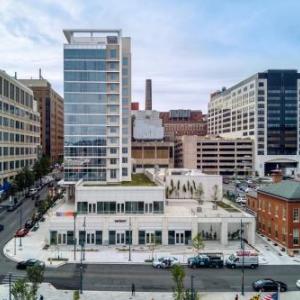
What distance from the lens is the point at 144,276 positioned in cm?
4416

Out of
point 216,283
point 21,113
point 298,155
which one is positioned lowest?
point 216,283

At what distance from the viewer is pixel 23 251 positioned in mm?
52812

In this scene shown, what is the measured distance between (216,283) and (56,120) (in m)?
158

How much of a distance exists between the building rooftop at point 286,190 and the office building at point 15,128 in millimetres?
56776

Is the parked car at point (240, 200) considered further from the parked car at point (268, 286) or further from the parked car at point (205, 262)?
the parked car at point (268, 286)

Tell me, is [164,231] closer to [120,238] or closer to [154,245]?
[154,245]

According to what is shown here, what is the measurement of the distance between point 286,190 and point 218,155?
104958 millimetres

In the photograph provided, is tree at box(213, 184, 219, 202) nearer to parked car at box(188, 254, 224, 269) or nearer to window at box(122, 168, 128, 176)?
window at box(122, 168, 128, 176)

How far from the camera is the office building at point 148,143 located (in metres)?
146

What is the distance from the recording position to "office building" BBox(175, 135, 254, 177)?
162 m

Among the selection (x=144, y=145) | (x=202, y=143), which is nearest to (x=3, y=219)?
(x=144, y=145)

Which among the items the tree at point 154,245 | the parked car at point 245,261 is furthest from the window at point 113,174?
the parked car at point 245,261

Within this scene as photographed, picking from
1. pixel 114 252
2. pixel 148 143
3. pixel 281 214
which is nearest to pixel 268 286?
pixel 281 214

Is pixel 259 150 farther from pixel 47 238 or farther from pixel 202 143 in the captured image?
pixel 47 238
